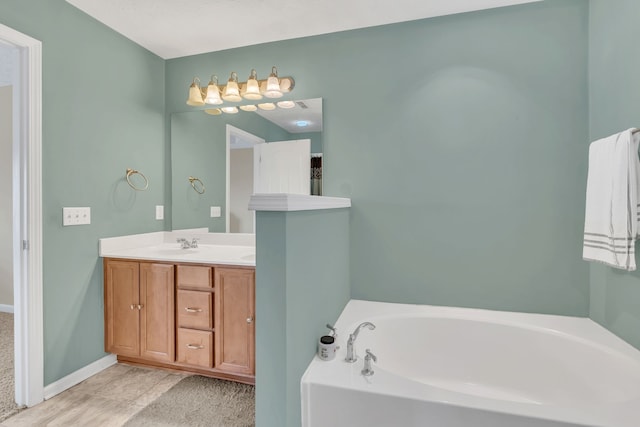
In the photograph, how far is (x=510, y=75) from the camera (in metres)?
1.98

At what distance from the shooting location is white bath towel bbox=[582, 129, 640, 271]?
4.54 feet

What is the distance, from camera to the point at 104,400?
1.86m

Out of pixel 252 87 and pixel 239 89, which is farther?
pixel 239 89

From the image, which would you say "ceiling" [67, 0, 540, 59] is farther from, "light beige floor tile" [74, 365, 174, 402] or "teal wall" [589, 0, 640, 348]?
"light beige floor tile" [74, 365, 174, 402]

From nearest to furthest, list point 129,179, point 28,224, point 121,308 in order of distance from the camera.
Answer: point 28,224
point 121,308
point 129,179

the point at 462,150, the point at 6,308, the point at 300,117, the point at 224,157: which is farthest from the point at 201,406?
the point at 6,308

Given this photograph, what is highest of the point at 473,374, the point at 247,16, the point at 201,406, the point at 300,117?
the point at 247,16

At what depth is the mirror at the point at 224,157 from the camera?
2.35 metres

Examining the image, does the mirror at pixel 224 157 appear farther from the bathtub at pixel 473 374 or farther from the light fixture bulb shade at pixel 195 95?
the bathtub at pixel 473 374

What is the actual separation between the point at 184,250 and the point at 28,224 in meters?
0.92

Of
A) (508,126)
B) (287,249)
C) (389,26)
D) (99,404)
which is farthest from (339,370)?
(389,26)

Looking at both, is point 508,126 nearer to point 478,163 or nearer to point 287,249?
point 478,163

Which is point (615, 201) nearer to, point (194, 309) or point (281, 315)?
point (281, 315)

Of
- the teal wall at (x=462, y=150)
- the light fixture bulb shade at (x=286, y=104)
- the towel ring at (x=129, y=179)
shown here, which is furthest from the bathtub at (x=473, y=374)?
the towel ring at (x=129, y=179)
